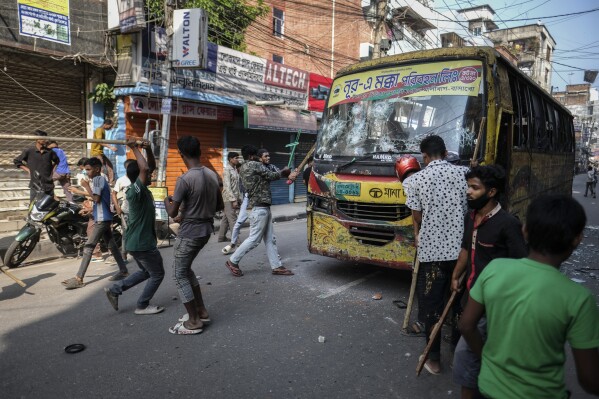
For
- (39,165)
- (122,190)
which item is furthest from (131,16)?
(122,190)

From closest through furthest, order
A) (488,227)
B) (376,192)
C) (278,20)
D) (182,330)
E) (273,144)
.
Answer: (488,227)
(182,330)
(376,192)
(273,144)
(278,20)

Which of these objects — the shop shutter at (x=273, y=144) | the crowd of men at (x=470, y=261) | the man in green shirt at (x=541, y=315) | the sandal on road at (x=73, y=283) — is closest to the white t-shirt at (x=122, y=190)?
the crowd of men at (x=470, y=261)

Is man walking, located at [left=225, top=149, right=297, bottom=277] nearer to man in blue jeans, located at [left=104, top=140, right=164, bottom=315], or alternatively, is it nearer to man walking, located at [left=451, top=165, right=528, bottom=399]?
man in blue jeans, located at [left=104, top=140, right=164, bottom=315]

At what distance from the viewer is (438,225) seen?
3.42 metres

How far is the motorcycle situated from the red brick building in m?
11.9

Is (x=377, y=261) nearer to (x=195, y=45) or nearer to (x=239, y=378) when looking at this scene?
(x=239, y=378)

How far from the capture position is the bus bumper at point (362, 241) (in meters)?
4.72

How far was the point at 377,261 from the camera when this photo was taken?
493 cm

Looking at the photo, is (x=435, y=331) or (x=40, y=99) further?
(x=40, y=99)

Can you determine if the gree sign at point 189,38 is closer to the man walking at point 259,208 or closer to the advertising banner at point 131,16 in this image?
the advertising banner at point 131,16

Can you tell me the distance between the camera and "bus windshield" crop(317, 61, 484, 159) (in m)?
4.73

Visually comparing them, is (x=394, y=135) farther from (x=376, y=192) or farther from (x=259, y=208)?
(x=259, y=208)

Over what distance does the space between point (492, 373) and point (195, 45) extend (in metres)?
9.32

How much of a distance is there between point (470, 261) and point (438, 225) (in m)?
0.67
